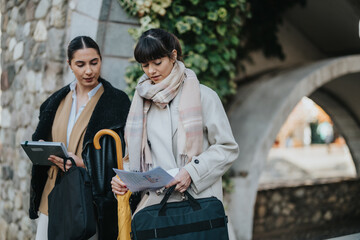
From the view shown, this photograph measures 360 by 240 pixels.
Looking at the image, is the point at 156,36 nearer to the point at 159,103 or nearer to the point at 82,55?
the point at 159,103

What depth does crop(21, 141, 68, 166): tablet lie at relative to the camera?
204 cm

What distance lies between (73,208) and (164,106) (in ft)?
2.11

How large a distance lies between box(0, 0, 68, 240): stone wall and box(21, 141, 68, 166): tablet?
4.11 feet

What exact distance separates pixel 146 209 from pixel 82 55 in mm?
941

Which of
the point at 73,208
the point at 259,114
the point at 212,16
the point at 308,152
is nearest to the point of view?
the point at 73,208

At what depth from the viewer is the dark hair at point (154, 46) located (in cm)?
179

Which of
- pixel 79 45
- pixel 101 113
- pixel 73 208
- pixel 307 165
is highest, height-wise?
pixel 79 45

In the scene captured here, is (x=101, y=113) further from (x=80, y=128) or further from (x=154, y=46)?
(x=154, y=46)

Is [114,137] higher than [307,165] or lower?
higher

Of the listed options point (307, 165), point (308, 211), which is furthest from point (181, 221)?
point (307, 165)

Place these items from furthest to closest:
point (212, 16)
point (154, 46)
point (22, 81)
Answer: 1. point (22, 81)
2. point (212, 16)
3. point (154, 46)

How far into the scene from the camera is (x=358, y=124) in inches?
279

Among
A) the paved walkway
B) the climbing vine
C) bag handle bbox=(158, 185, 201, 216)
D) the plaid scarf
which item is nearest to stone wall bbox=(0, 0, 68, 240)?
the climbing vine

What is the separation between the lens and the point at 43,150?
210cm
